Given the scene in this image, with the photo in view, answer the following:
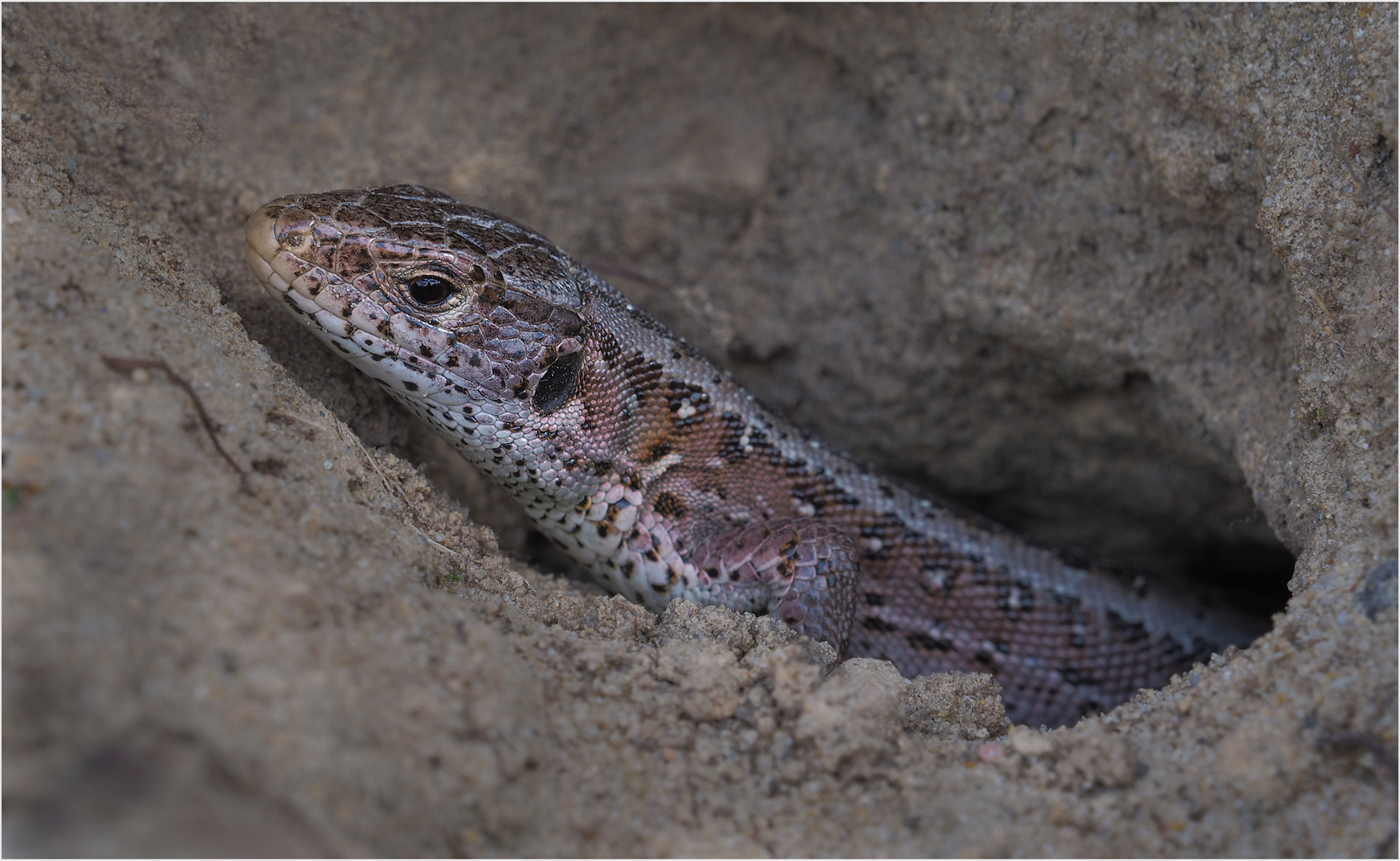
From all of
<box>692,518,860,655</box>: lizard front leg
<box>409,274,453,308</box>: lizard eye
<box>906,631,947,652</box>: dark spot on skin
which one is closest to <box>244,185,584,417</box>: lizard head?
<box>409,274,453,308</box>: lizard eye

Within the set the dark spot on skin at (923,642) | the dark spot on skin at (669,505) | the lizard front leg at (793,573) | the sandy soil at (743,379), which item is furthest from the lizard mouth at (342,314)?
the dark spot on skin at (923,642)

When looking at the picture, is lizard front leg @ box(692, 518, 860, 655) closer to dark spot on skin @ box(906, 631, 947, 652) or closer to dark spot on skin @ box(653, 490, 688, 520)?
dark spot on skin @ box(653, 490, 688, 520)

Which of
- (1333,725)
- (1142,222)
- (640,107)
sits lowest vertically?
(1333,725)

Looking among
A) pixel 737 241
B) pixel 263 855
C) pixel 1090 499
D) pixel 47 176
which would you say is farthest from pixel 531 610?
pixel 1090 499

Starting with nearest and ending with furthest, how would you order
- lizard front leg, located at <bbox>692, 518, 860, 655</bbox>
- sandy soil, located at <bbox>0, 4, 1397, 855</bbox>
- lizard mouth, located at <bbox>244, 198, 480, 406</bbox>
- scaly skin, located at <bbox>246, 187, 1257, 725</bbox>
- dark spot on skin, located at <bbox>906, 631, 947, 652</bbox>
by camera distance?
sandy soil, located at <bbox>0, 4, 1397, 855</bbox> → lizard mouth, located at <bbox>244, 198, 480, 406</bbox> → scaly skin, located at <bbox>246, 187, 1257, 725</bbox> → lizard front leg, located at <bbox>692, 518, 860, 655</bbox> → dark spot on skin, located at <bbox>906, 631, 947, 652</bbox>

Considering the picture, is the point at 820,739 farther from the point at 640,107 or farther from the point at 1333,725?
the point at 640,107

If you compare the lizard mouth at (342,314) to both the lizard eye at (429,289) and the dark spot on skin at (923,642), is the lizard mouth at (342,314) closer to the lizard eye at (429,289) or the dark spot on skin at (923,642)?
the lizard eye at (429,289)
